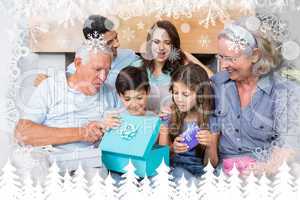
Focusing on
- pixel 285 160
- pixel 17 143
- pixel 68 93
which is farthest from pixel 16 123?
pixel 285 160

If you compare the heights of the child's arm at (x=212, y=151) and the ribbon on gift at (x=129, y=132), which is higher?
the ribbon on gift at (x=129, y=132)

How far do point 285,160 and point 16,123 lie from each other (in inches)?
37.8

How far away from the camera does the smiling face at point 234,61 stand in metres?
1.57

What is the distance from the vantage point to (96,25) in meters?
1.56

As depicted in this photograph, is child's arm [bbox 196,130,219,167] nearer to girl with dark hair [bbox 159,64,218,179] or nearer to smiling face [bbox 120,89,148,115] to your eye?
girl with dark hair [bbox 159,64,218,179]

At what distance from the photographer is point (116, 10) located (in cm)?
156

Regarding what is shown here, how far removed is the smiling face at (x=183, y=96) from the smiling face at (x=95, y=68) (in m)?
Result: 0.24

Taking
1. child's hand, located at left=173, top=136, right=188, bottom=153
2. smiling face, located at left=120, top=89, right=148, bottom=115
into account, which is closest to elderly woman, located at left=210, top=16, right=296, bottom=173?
child's hand, located at left=173, top=136, right=188, bottom=153

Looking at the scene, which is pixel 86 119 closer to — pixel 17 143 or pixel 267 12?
pixel 17 143

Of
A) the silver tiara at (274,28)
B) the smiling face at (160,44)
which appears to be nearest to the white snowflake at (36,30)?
the smiling face at (160,44)

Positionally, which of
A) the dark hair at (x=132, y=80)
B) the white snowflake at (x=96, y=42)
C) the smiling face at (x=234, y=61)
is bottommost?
the dark hair at (x=132, y=80)

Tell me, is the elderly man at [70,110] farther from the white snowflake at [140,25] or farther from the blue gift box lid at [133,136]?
the white snowflake at [140,25]

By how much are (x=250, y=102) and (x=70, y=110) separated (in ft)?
2.07

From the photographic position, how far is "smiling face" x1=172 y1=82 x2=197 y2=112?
156cm
